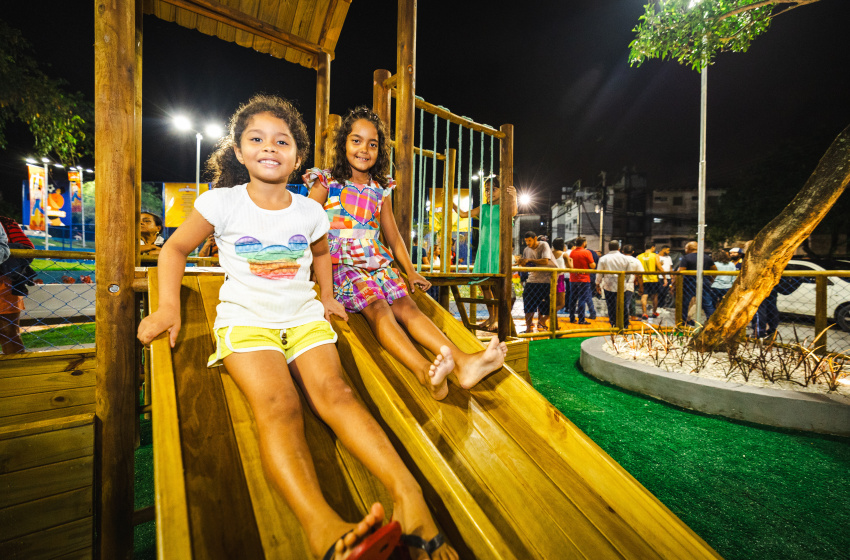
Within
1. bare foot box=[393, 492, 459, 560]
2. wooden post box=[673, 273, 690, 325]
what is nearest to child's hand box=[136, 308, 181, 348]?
bare foot box=[393, 492, 459, 560]

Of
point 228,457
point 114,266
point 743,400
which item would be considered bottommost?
point 743,400

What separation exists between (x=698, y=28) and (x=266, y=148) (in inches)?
199

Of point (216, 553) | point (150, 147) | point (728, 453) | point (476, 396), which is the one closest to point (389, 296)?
point (476, 396)

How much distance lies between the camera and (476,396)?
1.85 metres

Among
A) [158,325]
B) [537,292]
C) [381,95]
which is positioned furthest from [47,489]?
[537,292]

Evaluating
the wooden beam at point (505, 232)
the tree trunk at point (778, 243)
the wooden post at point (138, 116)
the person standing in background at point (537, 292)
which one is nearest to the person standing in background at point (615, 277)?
the person standing in background at point (537, 292)

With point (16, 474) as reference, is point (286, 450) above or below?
above

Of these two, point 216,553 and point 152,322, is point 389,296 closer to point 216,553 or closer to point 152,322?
point 152,322

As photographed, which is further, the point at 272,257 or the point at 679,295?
the point at 679,295

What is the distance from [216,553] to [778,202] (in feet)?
69.7

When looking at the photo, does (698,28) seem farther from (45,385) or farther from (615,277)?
(45,385)

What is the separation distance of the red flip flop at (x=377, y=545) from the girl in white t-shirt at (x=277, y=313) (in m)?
0.12

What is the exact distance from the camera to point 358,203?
7.64 ft

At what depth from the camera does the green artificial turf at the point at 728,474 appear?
173 centimetres
